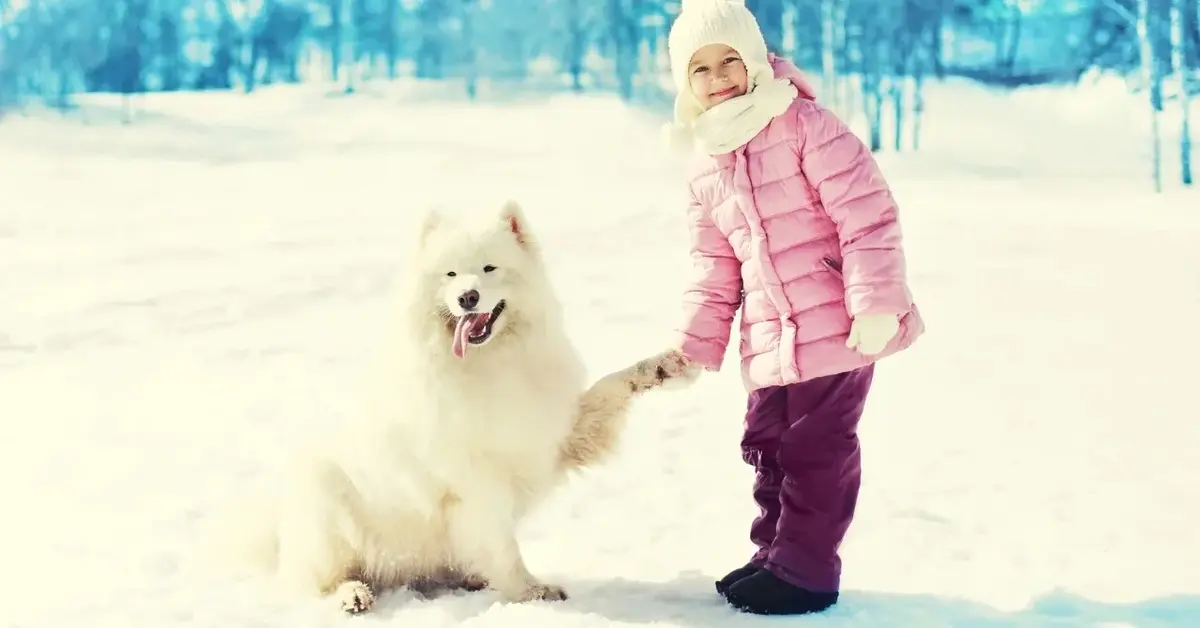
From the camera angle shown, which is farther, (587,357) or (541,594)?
(587,357)

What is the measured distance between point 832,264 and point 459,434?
0.85m

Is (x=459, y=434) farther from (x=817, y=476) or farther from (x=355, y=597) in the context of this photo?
(x=817, y=476)

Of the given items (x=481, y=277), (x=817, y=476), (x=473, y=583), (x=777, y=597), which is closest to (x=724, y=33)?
(x=481, y=277)

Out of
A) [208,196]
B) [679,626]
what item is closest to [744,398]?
[679,626]

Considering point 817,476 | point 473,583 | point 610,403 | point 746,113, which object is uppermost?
point 746,113

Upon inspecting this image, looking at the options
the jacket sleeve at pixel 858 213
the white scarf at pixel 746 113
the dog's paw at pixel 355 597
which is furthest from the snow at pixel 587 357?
the white scarf at pixel 746 113

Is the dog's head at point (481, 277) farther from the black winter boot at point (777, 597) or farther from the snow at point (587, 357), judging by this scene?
the black winter boot at point (777, 597)

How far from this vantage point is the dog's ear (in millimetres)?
1986

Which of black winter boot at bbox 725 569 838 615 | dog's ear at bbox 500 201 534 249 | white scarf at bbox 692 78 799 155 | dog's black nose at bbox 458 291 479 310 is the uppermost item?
white scarf at bbox 692 78 799 155

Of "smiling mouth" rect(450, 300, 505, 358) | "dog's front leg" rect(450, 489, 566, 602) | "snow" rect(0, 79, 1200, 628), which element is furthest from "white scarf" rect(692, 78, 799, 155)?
"snow" rect(0, 79, 1200, 628)

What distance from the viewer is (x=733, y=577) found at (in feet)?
6.75

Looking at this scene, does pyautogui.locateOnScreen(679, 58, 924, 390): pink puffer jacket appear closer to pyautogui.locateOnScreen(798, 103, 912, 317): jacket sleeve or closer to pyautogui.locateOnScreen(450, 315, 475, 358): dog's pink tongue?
pyautogui.locateOnScreen(798, 103, 912, 317): jacket sleeve

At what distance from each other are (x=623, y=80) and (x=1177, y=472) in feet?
14.8

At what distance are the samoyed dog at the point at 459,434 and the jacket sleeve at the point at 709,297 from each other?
0.17 feet
